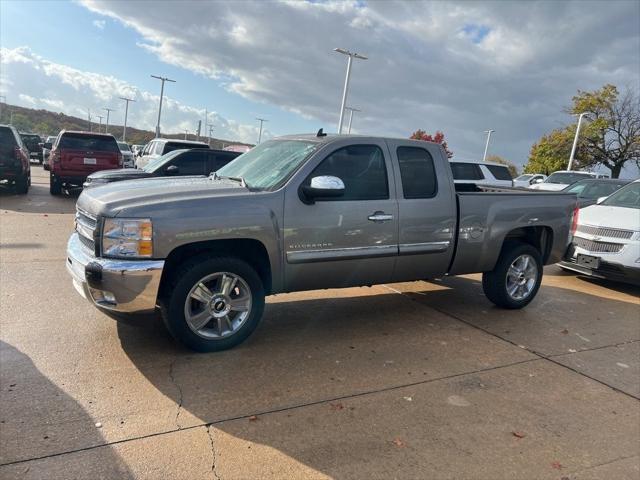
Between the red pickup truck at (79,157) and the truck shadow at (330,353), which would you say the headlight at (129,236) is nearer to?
the truck shadow at (330,353)

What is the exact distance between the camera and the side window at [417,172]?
16.0 feet

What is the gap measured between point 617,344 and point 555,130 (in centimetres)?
4192

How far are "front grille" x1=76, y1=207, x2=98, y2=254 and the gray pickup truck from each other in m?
0.01

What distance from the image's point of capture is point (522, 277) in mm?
5988

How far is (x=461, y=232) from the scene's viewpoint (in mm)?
5207

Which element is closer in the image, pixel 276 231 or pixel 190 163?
pixel 276 231

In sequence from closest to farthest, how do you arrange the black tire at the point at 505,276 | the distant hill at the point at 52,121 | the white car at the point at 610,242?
the black tire at the point at 505,276, the white car at the point at 610,242, the distant hill at the point at 52,121

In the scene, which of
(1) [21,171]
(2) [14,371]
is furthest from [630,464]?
(1) [21,171]

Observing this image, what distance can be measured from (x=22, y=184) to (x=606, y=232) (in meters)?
14.0

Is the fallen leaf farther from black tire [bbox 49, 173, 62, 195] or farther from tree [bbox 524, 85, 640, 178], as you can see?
tree [bbox 524, 85, 640, 178]

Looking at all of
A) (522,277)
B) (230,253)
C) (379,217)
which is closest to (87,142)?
(230,253)

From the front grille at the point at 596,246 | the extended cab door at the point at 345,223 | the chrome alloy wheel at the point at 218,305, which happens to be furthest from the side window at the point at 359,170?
the front grille at the point at 596,246

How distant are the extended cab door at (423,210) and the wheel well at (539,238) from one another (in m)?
1.37

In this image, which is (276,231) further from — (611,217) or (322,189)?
(611,217)
